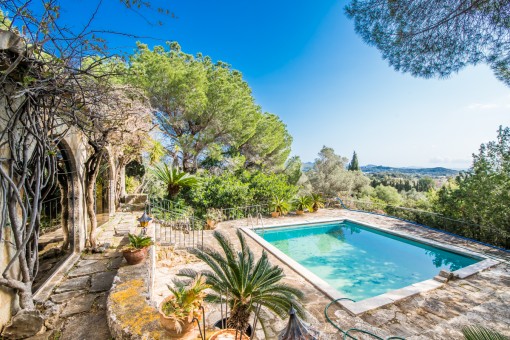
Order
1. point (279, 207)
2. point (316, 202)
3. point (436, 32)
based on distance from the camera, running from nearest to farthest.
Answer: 1. point (436, 32)
2. point (279, 207)
3. point (316, 202)

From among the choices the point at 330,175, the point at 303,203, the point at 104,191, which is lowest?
the point at 303,203

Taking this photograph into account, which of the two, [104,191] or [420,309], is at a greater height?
[104,191]

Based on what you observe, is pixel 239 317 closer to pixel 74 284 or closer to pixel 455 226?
pixel 74 284

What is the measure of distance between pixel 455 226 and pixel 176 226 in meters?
11.0

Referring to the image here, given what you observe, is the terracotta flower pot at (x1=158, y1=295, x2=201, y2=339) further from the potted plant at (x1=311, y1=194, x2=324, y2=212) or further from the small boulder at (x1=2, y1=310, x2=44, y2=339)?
the potted plant at (x1=311, y1=194, x2=324, y2=212)

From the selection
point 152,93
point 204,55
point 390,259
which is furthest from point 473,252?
point 204,55

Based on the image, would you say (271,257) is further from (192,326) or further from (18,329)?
(18,329)

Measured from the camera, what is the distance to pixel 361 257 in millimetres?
8250

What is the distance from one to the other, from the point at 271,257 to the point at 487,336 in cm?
542

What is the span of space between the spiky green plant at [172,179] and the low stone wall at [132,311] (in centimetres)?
758

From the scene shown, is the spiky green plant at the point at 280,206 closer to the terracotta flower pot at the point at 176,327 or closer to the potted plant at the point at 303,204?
the potted plant at the point at 303,204

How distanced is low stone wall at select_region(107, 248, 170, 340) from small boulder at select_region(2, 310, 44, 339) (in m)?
0.69

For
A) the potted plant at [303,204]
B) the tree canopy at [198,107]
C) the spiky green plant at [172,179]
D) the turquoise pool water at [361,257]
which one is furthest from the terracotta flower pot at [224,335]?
the potted plant at [303,204]

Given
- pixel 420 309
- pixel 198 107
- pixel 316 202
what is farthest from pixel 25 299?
pixel 316 202
